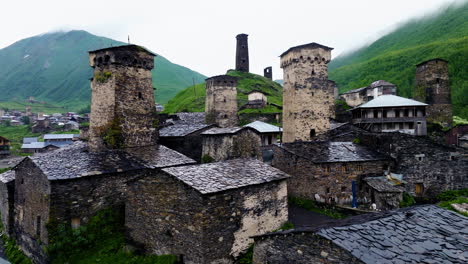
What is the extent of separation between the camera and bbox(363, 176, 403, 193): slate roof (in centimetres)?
1821

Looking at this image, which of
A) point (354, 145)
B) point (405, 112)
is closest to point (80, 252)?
point (354, 145)

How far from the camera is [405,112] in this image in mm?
30328

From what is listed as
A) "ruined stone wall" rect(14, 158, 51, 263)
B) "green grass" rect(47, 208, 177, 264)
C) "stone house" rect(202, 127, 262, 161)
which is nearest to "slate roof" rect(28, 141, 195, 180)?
"ruined stone wall" rect(14, 158, 51, 263)

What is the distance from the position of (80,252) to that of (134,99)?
979 cm

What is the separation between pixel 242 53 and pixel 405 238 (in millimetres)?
71277

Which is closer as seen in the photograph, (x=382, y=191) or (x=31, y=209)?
(x=31, y=209)

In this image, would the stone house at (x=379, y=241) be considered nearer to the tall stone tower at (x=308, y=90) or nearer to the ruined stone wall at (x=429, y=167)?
the ruined stone wall at (x=429, y=167)

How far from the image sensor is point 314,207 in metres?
19.2

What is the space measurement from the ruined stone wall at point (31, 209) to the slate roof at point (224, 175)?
6300mm

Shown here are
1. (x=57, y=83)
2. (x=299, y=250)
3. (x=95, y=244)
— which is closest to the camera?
(x=299, y=250)

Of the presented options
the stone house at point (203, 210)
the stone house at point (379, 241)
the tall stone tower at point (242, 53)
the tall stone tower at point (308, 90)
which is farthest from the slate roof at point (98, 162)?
the tall stone tower at point (242, 53)

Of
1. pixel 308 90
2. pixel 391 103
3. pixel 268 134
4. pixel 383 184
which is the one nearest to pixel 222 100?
pixel 268 134

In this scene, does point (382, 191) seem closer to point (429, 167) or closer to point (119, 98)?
point (429, 167)

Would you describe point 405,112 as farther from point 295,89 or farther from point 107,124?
point 107,124
